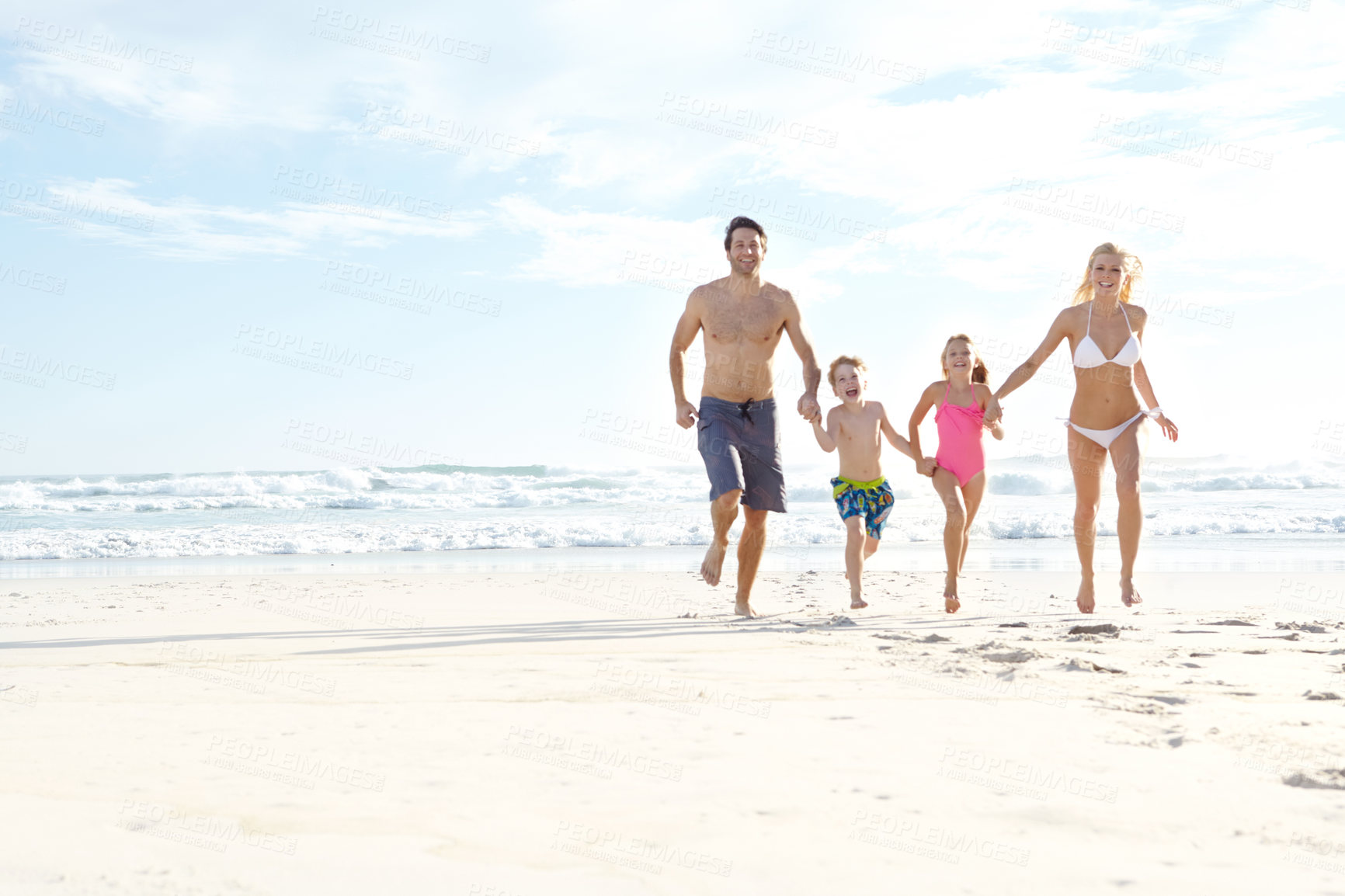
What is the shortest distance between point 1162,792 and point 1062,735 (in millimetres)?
472

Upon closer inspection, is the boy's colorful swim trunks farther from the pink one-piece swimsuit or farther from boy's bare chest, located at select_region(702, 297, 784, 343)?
boy's bare chest, located at select_region(702, 297, 784, 343)

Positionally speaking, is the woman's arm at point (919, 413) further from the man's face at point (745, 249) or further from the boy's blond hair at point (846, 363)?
the man's face at point (745, 249)

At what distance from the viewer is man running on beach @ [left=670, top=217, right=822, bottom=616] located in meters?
5.54

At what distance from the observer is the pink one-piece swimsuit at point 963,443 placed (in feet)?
19.8

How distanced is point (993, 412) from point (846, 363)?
1.00 m

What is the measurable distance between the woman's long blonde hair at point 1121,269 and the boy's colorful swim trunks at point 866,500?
168 cm

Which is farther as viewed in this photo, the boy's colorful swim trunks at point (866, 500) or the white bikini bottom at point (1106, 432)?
the boy's colorful swim trunks at point (866, 500)

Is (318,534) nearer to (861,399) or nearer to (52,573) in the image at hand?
(52,573)

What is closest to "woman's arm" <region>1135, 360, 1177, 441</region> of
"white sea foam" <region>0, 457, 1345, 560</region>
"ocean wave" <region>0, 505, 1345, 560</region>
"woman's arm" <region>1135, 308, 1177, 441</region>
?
"woman's arm" <region>1135, 308, 1177, 441</region>

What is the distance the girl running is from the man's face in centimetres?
156

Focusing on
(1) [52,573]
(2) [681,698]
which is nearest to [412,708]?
(2) [681,698]

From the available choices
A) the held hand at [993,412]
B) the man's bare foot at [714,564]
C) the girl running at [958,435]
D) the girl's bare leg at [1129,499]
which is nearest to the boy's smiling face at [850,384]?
the girl running at [958,435]

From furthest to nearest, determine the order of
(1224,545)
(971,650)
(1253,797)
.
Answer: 1. (1224,545)
2. (971,650)
3. (1253,797)

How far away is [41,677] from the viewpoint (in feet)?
11.8
